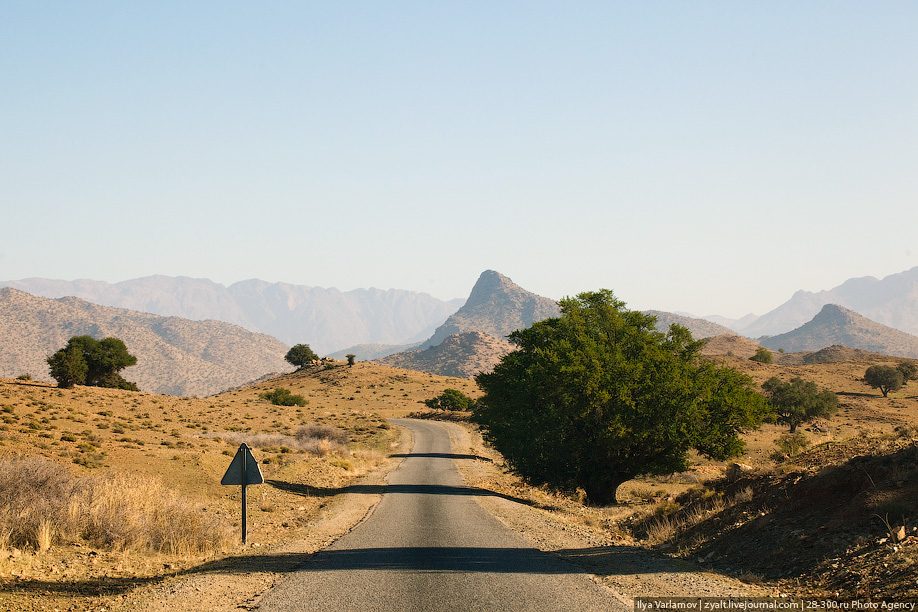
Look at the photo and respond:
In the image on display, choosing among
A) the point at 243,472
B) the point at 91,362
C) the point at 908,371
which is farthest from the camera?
the point at 908,371

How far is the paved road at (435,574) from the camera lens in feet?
29.4

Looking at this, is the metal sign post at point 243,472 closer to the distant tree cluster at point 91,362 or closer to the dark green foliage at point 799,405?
the dark green foliage at point 799,405

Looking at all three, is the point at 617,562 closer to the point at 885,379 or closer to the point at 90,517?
the point at 90,517

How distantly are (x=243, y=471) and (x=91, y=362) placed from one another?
66.7 metres

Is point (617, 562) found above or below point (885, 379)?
above

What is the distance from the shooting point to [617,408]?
888 inches

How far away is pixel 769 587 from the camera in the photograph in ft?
31.0

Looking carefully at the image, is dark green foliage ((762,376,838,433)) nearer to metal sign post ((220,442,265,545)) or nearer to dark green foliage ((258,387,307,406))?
metal sign post ((220,442,265,545))

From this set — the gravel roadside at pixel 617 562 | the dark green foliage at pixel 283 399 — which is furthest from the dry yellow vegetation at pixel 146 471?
the dark green foliage at pixel 283 399

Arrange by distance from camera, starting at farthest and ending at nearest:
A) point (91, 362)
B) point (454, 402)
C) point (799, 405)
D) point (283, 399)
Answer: point (454, 402)
point (283, 399)
point (91, 362)
point (799, 405)

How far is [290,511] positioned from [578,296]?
15.9 meters

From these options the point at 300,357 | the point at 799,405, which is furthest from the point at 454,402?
the point at 300,357

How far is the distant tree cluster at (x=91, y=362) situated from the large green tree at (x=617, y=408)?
5509 cm

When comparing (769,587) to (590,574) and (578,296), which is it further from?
(578,296)
